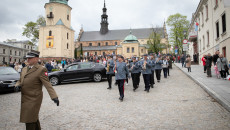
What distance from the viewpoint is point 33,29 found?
171ft

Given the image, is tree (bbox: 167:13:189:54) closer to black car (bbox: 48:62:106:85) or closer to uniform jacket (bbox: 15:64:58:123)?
black car (bbox: 48:62:106:85)

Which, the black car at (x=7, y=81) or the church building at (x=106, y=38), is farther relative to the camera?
the church building at (x=106, y=38)

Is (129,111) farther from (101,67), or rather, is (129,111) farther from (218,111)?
(101,67)

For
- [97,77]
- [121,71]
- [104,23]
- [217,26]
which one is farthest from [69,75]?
[104,23]

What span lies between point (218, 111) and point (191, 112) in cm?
85

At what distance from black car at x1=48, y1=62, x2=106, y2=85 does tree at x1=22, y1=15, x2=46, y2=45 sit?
4540cm

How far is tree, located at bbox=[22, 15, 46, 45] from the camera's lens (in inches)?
2018

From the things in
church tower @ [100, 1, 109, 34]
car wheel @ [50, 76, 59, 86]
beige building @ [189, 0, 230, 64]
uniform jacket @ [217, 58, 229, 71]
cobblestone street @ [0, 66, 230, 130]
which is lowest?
cobblestone street @ [0, 66, 230, 130]

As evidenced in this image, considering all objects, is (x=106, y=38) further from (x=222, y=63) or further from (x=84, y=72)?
(x=222, y=63)

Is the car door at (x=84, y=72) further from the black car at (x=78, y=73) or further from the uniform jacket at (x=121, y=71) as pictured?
the uniform jacket at (x=121, y=71)

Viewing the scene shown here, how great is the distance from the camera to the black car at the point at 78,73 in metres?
12.6

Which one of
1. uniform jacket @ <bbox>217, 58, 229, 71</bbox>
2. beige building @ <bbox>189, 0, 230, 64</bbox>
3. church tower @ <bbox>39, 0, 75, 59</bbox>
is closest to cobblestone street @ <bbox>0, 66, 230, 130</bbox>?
uniform jacket @ <bbox>217, 58, 229, 71</bbox>

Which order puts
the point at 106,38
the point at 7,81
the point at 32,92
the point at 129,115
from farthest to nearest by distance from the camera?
the point at 106,38
the point at 7,81
the point at 129,115
the point at 32,92

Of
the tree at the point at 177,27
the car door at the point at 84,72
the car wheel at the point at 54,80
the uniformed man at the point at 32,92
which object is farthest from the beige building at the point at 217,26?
the tree at the point at 177,27
